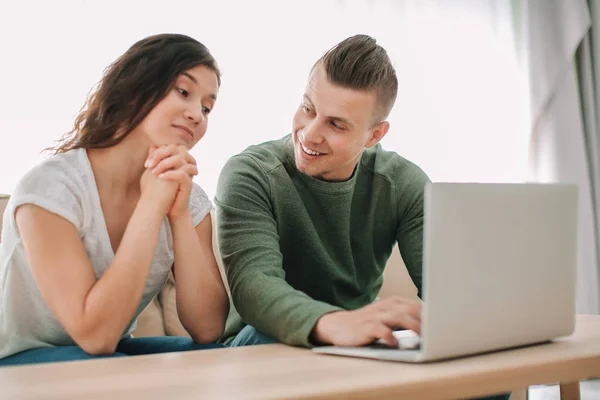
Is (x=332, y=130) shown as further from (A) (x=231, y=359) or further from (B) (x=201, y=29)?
(B) (x=201, y=29)

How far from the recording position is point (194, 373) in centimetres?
81

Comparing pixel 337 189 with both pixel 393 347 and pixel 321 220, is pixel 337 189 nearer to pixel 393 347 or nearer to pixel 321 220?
pixel 321 220

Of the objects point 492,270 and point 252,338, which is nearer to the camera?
point 492,270

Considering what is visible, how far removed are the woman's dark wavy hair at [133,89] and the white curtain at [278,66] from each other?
42.5 inches

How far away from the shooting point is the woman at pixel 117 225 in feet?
3.51

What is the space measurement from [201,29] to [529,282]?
1938 millimetres

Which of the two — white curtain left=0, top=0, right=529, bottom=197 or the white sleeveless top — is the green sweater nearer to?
the white sleeveless top

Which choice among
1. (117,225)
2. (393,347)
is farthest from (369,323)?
(117,225)

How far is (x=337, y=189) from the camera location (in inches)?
60.7

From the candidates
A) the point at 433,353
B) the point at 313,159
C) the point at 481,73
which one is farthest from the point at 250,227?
the point at 481,73

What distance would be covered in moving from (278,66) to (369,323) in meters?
1.90

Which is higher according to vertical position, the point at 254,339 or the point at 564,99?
the point at 564,99

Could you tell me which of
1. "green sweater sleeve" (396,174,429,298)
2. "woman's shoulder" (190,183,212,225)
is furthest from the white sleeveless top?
"green sweater sleeve" (396,174,429,298)

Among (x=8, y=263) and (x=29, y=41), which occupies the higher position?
(x=29, y=41)
